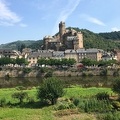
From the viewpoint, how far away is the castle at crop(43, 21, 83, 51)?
146375 mm

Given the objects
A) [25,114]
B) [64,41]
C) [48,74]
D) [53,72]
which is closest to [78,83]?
[48,74]

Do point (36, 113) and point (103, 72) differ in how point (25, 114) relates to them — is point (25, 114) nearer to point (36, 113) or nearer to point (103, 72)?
point (36, 113)

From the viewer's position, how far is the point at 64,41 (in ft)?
511

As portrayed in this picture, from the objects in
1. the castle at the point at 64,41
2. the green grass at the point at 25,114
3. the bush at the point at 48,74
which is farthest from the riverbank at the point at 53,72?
the green grass at the point at 25,114

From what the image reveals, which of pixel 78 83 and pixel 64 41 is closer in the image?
pixel 78 83

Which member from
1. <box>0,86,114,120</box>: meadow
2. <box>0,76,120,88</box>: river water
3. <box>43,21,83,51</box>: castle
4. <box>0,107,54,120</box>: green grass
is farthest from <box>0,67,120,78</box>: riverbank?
<box>0,107,54,120</box>: green grass

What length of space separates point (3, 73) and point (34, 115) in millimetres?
77859

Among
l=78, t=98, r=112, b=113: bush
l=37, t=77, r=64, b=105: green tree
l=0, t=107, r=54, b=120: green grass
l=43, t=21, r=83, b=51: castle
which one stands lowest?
l=0, t=107, r=54, b=120: green grass

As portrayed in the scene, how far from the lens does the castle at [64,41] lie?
480 ft

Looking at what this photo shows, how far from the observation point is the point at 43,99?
37.8 metres

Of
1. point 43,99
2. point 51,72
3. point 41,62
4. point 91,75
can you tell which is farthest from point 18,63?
point 43,99

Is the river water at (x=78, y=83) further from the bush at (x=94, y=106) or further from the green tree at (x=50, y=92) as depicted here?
the bush at (x=94, y=106)

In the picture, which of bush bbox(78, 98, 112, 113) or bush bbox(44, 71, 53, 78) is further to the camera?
bush bbox(44, 71, 53, 78)

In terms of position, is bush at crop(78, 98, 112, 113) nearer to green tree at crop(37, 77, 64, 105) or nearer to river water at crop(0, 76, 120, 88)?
green tree at crop(37, 77, 64, 105)
